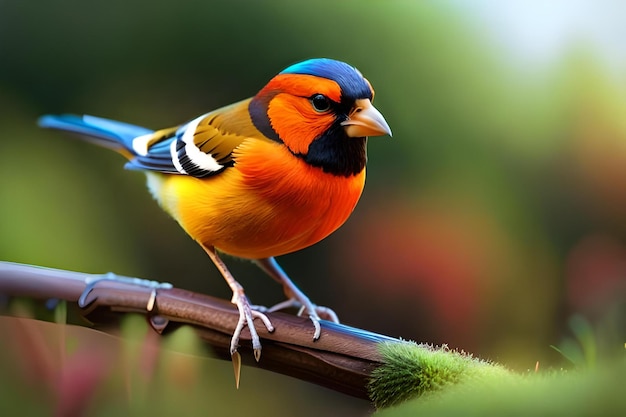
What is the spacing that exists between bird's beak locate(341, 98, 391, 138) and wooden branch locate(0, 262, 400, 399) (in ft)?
0.77

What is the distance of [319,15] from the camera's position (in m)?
1.08

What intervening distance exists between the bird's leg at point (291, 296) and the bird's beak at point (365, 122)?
0.27m

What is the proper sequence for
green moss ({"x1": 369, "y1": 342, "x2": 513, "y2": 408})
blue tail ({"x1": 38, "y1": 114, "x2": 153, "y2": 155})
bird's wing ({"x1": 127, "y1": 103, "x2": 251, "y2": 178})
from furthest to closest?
blue tail ({"x1": 38, "y1": 114, "x2": 153, "y2": 155})
bird's wing ({"x1": 127, "y1": 103, "x2": 251, "y2": 178})
green moss ({"x1": 369, "y1": 342, "x2": 513, "y2": 408})

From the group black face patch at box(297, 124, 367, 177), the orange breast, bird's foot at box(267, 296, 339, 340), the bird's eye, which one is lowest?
bird's foot at box(267, 296, 339, 340)

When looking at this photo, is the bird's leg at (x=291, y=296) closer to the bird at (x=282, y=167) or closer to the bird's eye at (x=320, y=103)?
the bird at (x=282, y=167)

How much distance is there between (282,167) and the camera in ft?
2.74

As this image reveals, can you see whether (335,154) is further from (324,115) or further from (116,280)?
(116,280)

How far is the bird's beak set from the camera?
0.77 m

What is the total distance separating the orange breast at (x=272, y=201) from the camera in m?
0.83

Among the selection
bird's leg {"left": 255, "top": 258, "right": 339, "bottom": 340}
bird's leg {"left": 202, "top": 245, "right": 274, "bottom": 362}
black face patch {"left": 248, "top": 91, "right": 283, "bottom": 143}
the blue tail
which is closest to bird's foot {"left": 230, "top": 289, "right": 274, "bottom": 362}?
bird's leg {"left": 202, "top": 245, "right": 274, "bottom": 362}

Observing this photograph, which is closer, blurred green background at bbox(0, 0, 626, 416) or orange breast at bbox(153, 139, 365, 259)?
orange breast at bbox(153, 139, 365, 259)

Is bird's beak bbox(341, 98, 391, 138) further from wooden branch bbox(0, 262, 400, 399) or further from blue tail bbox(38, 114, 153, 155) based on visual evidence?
blue tail bbox(38, 114, 153, 155)

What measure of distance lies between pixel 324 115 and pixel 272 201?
0.12 metres

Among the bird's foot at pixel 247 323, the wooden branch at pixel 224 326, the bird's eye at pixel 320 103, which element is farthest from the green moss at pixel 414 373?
the bird's eye at pixel 320 103
